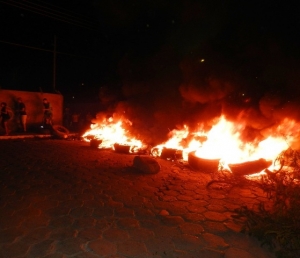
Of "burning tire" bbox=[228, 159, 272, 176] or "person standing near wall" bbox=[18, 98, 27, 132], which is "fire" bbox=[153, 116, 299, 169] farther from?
"person standing near wall" bbox=[18, 98, 27, 132]

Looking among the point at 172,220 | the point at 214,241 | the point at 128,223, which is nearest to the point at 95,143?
the point at 128,223

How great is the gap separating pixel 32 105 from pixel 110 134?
661 cm

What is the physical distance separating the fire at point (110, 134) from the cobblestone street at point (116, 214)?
5007 mm

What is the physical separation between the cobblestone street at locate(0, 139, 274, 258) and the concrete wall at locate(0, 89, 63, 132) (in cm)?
931

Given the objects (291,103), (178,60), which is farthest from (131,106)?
(291,103)

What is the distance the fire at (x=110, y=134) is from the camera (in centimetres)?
1303

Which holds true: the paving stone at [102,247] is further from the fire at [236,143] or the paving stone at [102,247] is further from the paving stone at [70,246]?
the fire at [236,143]

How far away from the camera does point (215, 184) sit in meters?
6.79

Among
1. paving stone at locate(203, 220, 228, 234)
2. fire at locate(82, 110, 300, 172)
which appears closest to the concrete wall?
fire at locate(82, 110, 300, 172)

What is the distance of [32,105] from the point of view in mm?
16781

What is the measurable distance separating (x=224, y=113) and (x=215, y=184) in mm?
5235

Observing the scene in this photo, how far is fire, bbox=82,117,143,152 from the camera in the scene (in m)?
13.0

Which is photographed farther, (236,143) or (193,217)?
(236,143)

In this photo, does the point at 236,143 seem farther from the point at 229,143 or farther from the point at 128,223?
the point at 128,223
